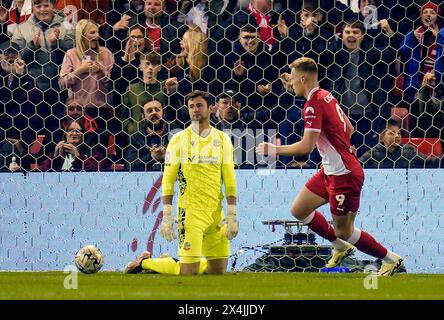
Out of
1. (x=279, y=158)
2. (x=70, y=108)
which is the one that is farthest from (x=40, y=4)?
(x=279, y=158)

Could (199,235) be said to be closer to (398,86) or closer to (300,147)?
(300,147)

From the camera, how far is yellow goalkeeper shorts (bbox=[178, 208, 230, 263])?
436 inches

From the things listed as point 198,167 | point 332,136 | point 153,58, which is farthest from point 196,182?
point 153,58

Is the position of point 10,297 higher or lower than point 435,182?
lower

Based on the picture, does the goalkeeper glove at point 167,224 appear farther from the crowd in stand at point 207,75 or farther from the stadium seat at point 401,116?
the stadium seat at point 401,116

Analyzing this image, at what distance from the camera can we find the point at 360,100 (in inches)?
498

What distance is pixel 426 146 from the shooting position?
12.4m

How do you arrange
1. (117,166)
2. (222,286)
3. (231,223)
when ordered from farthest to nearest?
(117,166) → (231,223) → (222,286)

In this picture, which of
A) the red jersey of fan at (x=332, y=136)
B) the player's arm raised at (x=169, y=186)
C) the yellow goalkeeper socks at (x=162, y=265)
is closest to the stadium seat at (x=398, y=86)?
the red jersey of fan at (x=332, y=136)

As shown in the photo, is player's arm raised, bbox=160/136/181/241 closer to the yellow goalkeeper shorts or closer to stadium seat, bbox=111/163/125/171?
the yellow goalkeeper shorts

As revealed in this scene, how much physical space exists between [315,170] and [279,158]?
18.1 inches

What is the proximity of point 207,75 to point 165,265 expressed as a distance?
2236 mm
